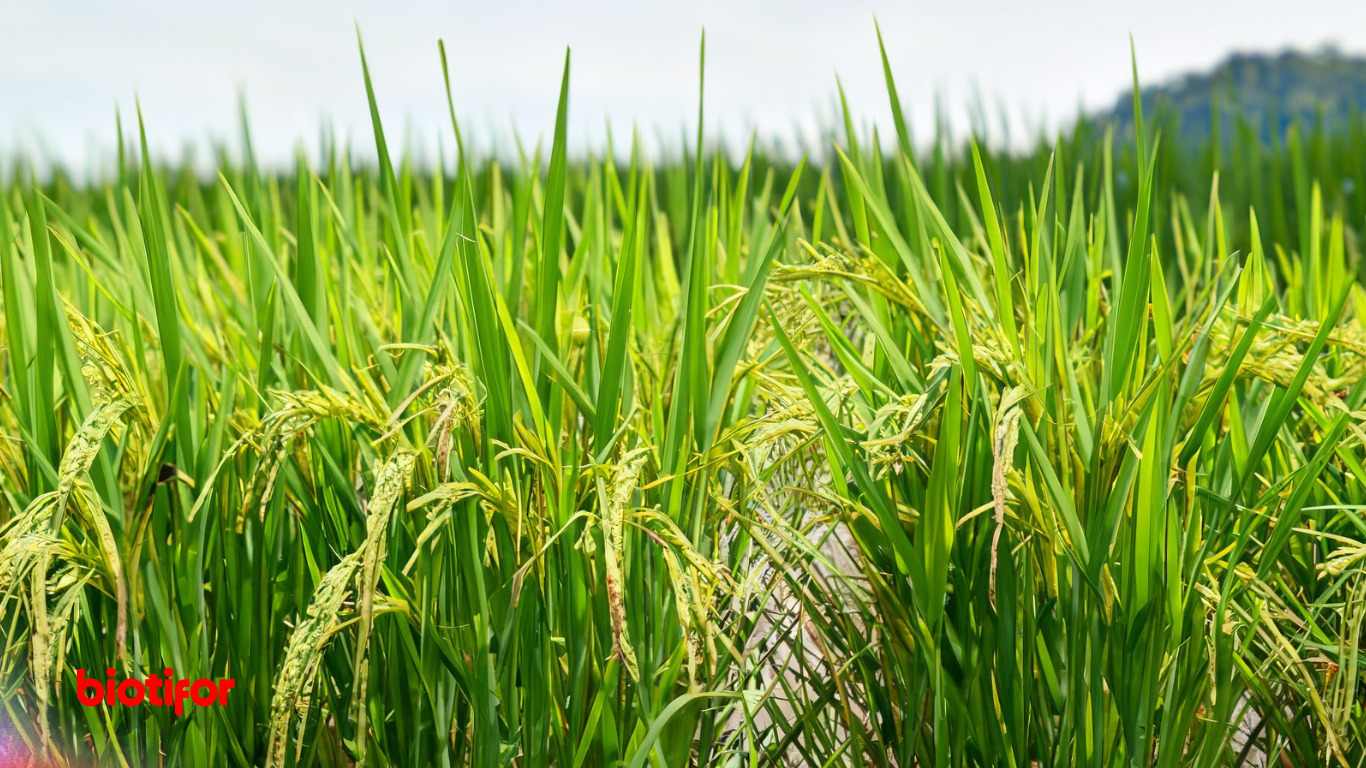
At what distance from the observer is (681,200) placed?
3076mm

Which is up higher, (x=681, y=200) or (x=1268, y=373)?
(x=681, y=200)

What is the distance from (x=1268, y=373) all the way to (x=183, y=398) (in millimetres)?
1480

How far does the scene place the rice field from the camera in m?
1.05

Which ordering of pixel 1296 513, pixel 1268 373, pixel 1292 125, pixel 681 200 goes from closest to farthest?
1. pixel 1296 513
2. pixel 1268 373
3. pixel 681 200
4. pixel 1292 125

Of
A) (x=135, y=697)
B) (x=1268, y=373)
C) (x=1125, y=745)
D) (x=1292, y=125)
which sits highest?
(x=1292, y=125)

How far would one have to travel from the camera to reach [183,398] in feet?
4.12

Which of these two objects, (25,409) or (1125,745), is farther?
(25,409)

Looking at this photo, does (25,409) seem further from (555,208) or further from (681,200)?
(681,200)

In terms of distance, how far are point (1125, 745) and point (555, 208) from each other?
3.11 ft

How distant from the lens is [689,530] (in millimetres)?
1169

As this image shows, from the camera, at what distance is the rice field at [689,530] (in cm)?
105

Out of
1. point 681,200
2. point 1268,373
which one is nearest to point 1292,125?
point 681,200

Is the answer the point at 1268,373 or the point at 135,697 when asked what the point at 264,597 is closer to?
the point at 135,697

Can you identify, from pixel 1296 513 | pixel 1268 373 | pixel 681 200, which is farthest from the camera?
pixel 681 200
